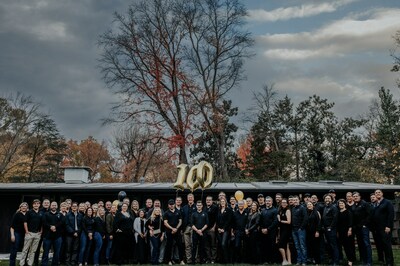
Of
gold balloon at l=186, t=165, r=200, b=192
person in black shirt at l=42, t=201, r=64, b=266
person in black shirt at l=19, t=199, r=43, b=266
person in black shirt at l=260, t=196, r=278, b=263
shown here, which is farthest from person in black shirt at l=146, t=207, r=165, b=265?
person in black shirt at l=19, t=199, r=43, b=266

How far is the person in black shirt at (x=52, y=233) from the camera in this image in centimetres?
976

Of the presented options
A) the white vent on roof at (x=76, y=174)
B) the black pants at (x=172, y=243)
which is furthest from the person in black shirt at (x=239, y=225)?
the white vent on roof at (x=76, y=174)

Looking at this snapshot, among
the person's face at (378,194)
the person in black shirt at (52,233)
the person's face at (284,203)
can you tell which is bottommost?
the person in black shirt at (52,233)

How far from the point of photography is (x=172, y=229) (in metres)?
10.3

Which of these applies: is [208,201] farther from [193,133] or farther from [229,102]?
[229,102]

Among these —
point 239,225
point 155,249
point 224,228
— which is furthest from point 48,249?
point 239,225

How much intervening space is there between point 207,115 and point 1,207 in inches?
578

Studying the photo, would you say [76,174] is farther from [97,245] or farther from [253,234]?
[253,234]

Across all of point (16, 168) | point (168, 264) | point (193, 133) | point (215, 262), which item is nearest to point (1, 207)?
point (168, 264)

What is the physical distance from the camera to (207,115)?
2659 centimetres

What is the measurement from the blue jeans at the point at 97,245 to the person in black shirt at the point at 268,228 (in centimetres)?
422

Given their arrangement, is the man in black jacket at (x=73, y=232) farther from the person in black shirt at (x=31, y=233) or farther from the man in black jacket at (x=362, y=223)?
the man in black jacket at (x=362, y=223)

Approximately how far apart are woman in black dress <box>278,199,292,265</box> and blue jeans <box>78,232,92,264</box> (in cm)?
499

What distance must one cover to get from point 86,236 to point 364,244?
702cm
